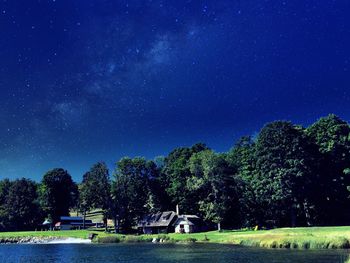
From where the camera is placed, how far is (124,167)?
107 meters

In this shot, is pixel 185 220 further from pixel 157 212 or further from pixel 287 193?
pixel 287 193

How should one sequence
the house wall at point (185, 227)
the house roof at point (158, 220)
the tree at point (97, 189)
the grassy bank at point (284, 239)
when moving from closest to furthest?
the grassy bank at point (284, 239) → the house wall at point (185, 227) → the house roof at point (158, 220) → the tree at point (97, 189)

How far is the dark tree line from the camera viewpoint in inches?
3216

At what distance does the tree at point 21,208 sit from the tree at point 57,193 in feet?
10.9

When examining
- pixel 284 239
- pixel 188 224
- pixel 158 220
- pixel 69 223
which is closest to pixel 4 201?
pixel 69 223

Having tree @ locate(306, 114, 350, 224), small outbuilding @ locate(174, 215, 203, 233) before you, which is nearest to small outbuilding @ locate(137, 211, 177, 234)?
small outbuilding @ locate(174, 215, 203, 233)

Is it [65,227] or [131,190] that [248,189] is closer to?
[131,190]

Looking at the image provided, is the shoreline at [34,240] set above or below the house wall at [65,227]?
below

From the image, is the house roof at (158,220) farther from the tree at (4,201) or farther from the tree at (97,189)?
the tree at (4,201)

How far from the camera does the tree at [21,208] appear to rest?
12006 cm

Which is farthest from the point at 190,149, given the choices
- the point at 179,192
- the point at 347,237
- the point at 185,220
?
the point at 347,237

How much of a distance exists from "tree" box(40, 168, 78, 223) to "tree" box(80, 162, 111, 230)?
68.5 ft

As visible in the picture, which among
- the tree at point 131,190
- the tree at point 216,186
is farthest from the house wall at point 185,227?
the tree at point 131,190

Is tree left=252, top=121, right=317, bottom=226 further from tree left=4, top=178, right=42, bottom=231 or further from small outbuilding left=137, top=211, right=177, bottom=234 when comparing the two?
tree left=4, top=178, right=42, bottom=231
